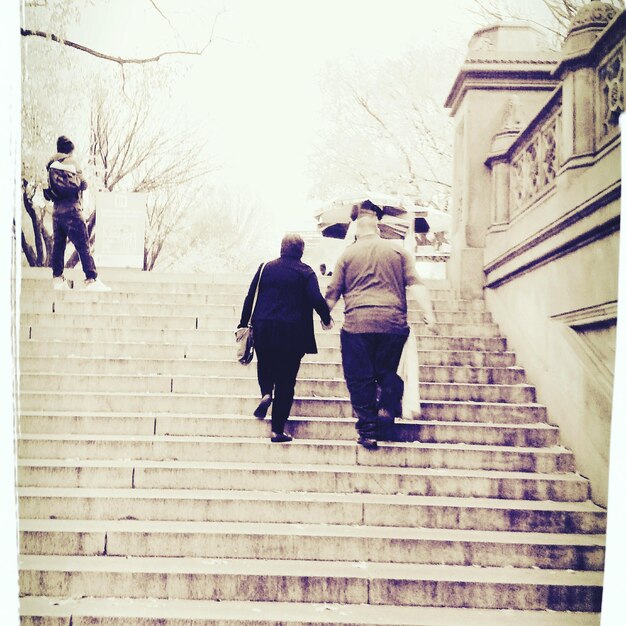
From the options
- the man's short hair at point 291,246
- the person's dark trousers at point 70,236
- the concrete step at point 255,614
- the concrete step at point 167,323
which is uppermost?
the person's dark trousers at point 70,236

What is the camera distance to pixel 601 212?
4500 millimetres

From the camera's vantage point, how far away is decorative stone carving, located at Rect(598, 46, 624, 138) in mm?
4602

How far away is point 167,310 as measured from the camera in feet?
23.5

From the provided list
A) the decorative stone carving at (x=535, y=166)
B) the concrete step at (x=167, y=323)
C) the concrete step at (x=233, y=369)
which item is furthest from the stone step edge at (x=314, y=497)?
the decorative stone carving at (x=535, y=166)

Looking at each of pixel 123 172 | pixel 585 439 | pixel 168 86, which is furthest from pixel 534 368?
pixel 123 172

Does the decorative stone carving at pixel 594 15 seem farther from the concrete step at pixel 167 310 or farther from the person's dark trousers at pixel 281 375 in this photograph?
the person's dark trousers at pixel 281 375

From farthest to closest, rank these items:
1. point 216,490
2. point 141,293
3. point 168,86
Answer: point 168,86 → point 141,293 → point 216,490

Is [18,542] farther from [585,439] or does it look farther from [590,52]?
[590,52]

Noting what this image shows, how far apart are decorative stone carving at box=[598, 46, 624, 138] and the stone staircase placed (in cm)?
225

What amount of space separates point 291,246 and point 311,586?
2.49m

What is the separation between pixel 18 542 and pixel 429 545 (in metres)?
2.42

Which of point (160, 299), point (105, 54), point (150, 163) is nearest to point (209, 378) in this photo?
point (160, 299)

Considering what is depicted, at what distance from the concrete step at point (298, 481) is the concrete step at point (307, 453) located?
227 mm

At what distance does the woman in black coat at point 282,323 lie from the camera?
491cm
